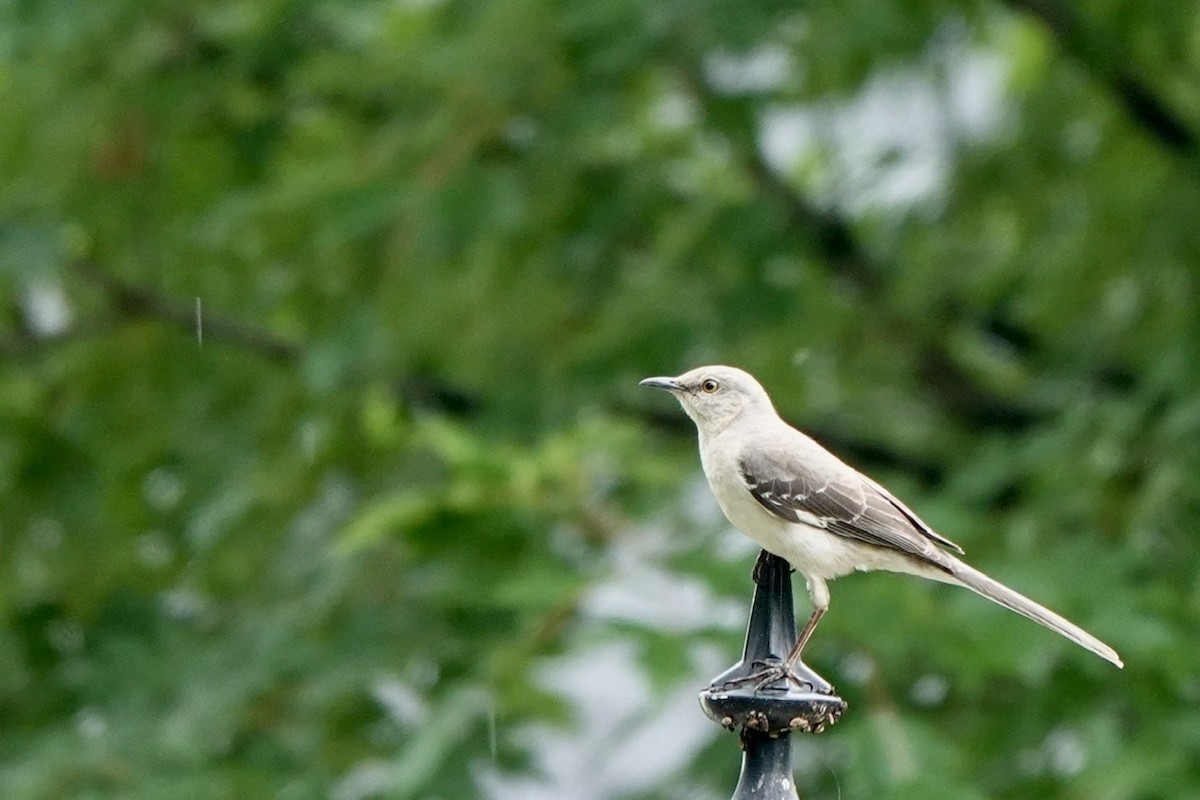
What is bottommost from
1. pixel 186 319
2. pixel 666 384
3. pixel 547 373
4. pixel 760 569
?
pixel 760 569

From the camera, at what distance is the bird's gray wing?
384 centimetres

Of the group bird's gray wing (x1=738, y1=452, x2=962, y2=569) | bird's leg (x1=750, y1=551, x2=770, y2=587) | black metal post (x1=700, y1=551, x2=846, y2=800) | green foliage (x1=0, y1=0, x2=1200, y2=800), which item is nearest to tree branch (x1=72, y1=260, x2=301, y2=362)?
green foliage (x1=0, y1=0, x2=1200, y2=800)

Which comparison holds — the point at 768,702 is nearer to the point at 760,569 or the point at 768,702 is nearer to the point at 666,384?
the point at 760,569

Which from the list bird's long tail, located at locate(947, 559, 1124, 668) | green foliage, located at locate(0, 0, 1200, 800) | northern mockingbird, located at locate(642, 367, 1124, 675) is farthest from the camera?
green foliage, located at locate(0, 0, 1200, 800)

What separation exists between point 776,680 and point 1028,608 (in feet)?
3.19

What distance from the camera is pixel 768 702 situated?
2637 millimetres

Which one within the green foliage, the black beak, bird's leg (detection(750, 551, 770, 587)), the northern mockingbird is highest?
the green foliage

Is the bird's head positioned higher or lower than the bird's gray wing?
higher

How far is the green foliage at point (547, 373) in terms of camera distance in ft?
16.7

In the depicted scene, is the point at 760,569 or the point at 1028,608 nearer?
the point at 760,569

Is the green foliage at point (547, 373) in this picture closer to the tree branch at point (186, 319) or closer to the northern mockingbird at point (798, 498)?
the tree branch at point (186, 319)

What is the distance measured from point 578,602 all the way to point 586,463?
50 cm

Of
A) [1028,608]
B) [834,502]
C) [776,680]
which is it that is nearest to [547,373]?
[834,502]

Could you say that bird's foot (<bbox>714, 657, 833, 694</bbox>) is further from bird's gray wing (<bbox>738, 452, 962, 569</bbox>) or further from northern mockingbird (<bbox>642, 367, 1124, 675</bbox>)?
bird's gray wing (<bbox>738, 452, 962, 569</bbox>)
